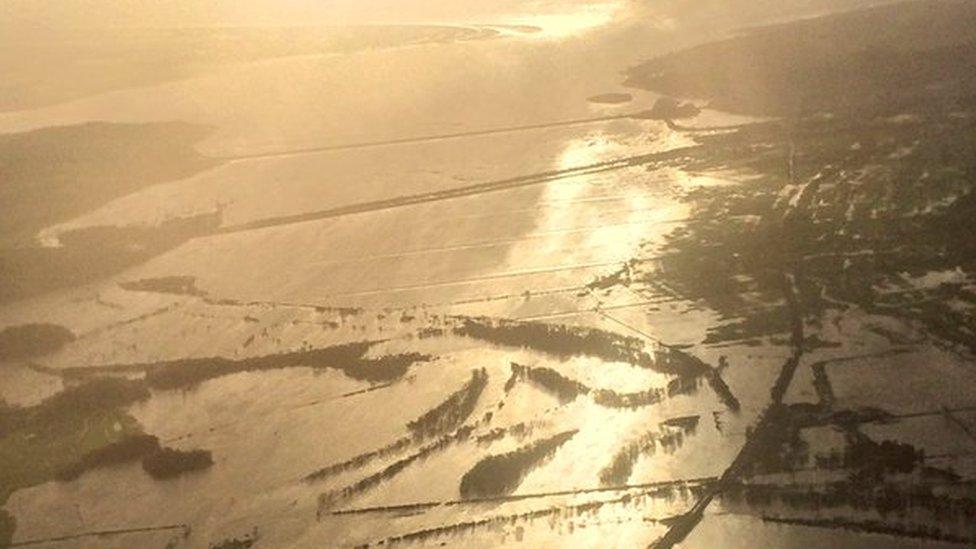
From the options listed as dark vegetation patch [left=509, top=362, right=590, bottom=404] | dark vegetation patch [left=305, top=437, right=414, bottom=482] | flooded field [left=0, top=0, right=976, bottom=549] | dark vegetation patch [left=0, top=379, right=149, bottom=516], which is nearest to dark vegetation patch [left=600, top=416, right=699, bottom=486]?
flooded field [left=0, top=0, right=976, bottom=549]

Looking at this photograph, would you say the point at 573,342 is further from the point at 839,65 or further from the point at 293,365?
the point at 839,65

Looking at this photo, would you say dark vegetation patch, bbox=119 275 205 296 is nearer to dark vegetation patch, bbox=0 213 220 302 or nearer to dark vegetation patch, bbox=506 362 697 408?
dark vegetation patch, bbox=0 213 220 302

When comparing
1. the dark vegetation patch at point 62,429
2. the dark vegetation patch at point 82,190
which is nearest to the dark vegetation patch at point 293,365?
the dark vegetation patch at point 62,429

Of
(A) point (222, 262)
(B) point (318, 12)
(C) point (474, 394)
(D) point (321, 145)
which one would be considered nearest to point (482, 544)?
(C) point (474, 394)

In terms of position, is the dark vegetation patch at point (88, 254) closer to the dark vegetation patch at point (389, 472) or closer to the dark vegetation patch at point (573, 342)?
the dark vegetation patch at point (573, 342)

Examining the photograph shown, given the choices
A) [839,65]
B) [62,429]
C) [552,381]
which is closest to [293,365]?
[62,429]

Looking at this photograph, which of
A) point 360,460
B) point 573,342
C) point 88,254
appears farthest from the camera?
point 88,254
